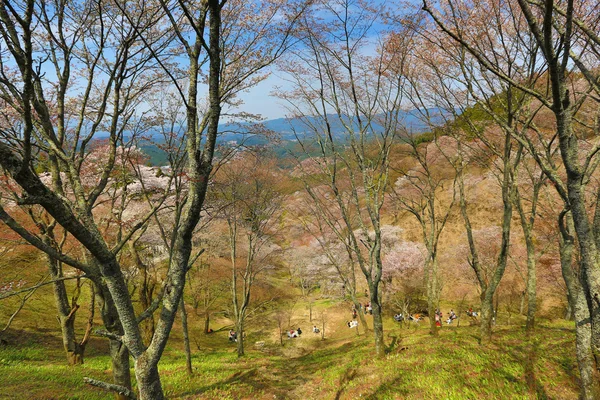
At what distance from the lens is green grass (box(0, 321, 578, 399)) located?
645 cm

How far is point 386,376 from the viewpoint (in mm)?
7848

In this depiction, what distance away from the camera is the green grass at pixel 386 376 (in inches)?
254

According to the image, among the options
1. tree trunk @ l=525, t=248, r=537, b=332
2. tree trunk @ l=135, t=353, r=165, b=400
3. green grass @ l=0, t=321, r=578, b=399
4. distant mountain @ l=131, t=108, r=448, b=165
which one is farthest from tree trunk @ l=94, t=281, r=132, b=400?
tree trunk @ l=525, t=248, r=537, b=332

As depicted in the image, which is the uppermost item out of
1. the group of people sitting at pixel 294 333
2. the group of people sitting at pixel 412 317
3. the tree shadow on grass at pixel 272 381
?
the tree shadow on grass at pixel 272 381

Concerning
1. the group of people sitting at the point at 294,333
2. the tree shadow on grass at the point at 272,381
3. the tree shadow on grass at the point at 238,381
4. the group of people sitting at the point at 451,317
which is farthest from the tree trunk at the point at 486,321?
the group of people sitting at the point at 294,333

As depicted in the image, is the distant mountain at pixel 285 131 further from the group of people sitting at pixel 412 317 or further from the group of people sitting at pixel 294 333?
the group of people sitting at pixel 294 333

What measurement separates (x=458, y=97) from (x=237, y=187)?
31.4ft

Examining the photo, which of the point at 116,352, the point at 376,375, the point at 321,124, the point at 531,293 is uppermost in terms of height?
the point at 321,124

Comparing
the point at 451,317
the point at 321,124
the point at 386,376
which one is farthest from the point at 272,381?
the point at 451,317

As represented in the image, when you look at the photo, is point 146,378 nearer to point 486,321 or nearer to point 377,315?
point 377,315

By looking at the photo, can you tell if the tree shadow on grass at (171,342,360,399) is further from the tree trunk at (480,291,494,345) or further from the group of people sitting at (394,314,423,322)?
the group of people sitting at (394,314,423,322)

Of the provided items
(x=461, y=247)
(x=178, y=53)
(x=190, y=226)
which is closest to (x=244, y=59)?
(x=178, y=53)

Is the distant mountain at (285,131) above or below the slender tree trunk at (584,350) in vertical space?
above

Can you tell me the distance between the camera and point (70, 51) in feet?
19.5
